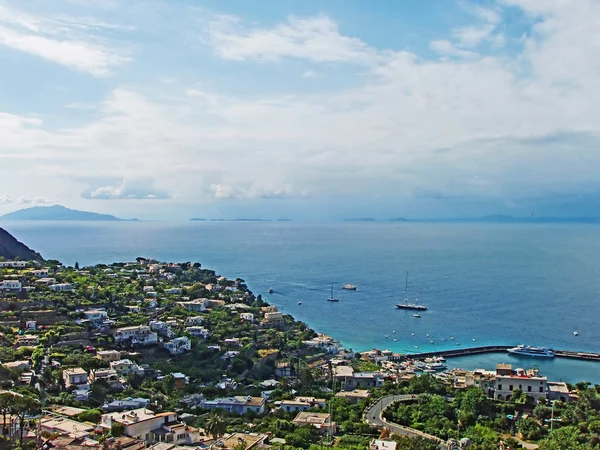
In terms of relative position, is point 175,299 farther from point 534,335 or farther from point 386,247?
point 386,247

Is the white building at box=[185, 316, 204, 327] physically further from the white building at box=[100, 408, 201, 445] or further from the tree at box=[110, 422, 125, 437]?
the tree at box=[110, 422, 125, 437]

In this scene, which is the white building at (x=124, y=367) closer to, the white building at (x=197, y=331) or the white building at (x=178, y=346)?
the white building at (x=178, y=346)

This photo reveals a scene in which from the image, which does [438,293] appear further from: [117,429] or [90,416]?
[117,429]

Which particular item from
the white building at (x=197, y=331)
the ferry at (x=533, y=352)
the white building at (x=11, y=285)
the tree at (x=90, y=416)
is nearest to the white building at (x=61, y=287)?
the white building at (x=11, y=285)

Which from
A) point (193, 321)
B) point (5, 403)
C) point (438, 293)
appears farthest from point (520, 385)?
point (438, 293)

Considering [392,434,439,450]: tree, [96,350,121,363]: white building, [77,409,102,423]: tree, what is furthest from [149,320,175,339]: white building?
[392,434,439,450]: tree
